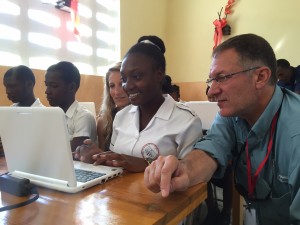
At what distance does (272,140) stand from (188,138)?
34 centimetres

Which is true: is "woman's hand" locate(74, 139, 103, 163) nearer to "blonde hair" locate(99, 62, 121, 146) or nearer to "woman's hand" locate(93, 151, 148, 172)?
"woman's hand" locate(93, 151, 148, 172)

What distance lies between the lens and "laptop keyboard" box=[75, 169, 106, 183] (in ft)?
2.40

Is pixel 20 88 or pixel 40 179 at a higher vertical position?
pixel 20 88

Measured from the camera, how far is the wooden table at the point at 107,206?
0.53 metres

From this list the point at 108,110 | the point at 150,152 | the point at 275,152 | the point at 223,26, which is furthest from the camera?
the point at 223,26

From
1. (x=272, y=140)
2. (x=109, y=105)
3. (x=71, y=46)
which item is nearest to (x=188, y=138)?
(x=272, y=140)

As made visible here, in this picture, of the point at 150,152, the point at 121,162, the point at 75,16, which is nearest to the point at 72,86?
the point at 150,152

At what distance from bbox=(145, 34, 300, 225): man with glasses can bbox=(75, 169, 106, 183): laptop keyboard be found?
0.86 ft

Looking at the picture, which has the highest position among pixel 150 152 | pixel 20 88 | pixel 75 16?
pixel 75 16

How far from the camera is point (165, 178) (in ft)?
2.02

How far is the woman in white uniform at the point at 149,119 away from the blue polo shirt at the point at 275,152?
15 cm

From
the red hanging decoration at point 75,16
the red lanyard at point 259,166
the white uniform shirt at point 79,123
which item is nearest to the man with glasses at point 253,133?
the red lanyard at point 259,166

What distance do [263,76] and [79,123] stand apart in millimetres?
975

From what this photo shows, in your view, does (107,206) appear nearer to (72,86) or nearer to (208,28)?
(72,86)
